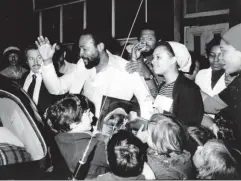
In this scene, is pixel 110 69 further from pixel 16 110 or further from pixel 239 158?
pixel 239 158

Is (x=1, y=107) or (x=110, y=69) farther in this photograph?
(x=110, y=69)

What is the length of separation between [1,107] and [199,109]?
1.63 meters

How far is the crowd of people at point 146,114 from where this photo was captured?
2.23m

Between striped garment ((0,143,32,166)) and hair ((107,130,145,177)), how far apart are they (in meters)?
0.59

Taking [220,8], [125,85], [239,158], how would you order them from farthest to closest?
[220,8] → [125,85] → [239,158]

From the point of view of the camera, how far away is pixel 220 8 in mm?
5148

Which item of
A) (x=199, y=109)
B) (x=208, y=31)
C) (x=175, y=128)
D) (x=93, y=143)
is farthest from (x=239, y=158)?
(x=208, y=31)

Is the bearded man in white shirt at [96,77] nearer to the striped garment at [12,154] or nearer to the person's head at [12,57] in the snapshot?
the striped garment at [12,154]

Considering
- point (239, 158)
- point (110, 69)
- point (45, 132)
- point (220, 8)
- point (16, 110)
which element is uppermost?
point (220, 8)

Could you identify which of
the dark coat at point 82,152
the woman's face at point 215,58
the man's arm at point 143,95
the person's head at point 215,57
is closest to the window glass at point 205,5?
the person's head at point 215,57

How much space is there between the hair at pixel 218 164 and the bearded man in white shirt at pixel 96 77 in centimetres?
112

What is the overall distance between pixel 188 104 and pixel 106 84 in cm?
93

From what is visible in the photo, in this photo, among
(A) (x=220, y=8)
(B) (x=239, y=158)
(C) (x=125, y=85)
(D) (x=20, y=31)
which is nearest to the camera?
(B) (x=239, y=158)

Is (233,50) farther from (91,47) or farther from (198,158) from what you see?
(91,47)
